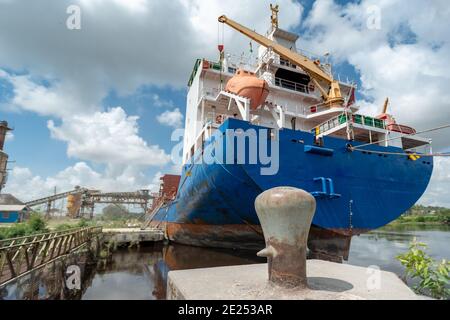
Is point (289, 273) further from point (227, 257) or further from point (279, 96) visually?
point (279, 96)

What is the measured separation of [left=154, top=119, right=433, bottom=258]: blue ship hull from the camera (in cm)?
1025

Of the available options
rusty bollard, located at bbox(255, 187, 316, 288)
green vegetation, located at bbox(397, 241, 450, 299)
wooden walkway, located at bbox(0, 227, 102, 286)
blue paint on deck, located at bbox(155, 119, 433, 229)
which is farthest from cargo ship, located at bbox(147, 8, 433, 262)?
wooden walkway, located at bbox(0, 227, 102, 286)

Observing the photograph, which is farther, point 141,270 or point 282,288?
point 141,270

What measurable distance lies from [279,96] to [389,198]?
8993 mm

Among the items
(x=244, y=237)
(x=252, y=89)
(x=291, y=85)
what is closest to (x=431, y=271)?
(x=244, y=237)

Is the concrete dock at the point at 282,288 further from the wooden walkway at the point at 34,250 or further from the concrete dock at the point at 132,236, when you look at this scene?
the concrete dock at the point at 132,236

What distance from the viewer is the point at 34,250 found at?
Answer: 23.4 ft

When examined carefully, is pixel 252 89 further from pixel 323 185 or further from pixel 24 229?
pixel 24 229

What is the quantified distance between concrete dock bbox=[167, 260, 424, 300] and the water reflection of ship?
5.25m

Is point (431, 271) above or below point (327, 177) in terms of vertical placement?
below

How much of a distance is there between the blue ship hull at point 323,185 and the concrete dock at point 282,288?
4.79m

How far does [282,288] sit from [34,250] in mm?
7094

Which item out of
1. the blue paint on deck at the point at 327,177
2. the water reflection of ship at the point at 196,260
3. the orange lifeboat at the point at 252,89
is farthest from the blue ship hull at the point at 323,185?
the orange lifeboat at the point at 252,89
